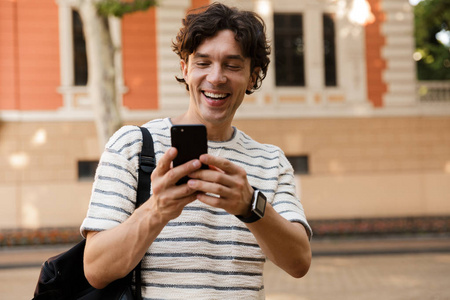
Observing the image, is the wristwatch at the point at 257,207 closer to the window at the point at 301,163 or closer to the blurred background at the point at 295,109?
the blurred background at the point at 295,109

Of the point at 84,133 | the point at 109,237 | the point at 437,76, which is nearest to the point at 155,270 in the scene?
the point at 109,237

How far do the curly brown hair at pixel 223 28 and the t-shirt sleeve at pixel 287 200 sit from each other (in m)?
0.40

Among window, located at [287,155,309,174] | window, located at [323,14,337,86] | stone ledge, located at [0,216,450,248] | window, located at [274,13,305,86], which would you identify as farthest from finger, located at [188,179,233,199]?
window, located at [323,14,337,86]

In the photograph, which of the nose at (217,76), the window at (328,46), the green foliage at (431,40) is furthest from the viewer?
the window at (328,46)

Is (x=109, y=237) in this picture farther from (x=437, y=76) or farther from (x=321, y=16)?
(x=437, y=76)

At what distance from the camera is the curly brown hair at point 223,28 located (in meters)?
1.81

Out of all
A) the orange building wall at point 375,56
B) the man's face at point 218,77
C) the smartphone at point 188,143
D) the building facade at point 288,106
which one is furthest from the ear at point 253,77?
the orange building wall at point 375,56

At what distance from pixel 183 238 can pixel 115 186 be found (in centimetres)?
27

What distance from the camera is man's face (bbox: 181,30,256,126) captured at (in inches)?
71.6

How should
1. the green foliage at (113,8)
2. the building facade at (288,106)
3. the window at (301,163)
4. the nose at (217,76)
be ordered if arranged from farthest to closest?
the window at (301,163)
the building facade at (288,106)
the green foliage at (113,8)
the nose at (217,76)

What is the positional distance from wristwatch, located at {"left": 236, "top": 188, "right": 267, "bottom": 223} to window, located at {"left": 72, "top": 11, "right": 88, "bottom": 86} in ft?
46.7

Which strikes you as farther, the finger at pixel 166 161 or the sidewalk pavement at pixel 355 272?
the sidewalk pavement at pixel 355 272

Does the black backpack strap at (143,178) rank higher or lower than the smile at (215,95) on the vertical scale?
lower

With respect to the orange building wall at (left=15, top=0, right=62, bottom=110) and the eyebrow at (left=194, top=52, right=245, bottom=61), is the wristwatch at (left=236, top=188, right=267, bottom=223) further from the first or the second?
the orange building wall at (left=15, top=0, right=62, bottom=110)
